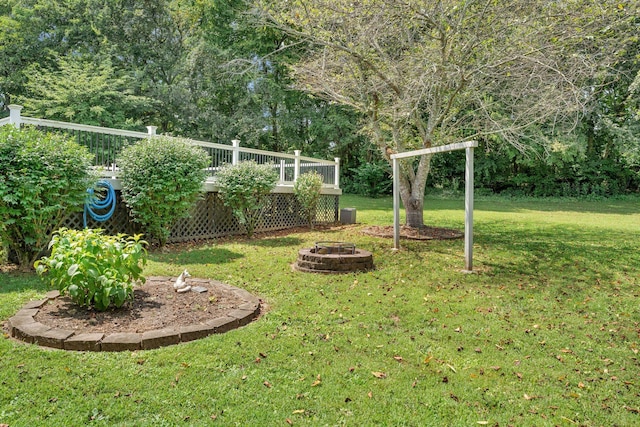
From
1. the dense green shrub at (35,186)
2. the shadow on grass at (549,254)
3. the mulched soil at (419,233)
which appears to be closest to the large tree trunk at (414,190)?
the mulched soil at (419,233)

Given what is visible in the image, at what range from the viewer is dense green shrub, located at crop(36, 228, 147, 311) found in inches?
130

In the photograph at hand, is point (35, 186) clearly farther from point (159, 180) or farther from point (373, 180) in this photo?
point (373, 180)

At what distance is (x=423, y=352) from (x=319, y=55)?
7.85m

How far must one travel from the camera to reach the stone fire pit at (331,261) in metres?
5.66

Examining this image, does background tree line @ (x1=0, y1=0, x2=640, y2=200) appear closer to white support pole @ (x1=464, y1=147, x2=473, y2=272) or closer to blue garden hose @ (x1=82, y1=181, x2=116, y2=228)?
white support pole @ (x1=464, y1=147, x2=473, y2=272)

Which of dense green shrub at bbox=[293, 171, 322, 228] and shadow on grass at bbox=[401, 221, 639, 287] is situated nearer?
shadow on grass at bbox=[401, 221, 639, 287]

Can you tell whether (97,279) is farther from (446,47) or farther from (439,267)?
(446,47)

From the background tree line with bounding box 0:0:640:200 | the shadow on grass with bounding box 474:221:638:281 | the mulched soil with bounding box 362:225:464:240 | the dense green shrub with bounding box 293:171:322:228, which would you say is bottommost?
the shadow on grass with bounding box 474:221:638:281

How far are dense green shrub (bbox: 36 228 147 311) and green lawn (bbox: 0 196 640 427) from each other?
0.57 metres

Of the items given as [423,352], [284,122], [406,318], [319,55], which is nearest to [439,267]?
[406,318]

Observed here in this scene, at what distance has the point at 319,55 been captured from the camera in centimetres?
939

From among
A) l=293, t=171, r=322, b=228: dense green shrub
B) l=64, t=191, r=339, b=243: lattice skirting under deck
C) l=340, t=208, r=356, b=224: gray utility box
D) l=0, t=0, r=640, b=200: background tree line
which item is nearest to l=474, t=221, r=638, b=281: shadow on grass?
l=340, t=208, r=356, b=224: gray utility box

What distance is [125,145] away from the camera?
6.89 meters

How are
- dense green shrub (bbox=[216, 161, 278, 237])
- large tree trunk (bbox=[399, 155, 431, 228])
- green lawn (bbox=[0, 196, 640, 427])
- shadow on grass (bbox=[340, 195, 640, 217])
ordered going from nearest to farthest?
1. green lawn (bbox=[0, 196, 640, 427])
2. dense green shrub (bbox=[216, 161, 278, 237])
3. large tree trunk (bbox=[399, 155, 431, 228])
4. shadow on grass (bbox=[340, 195, 640, 217])
